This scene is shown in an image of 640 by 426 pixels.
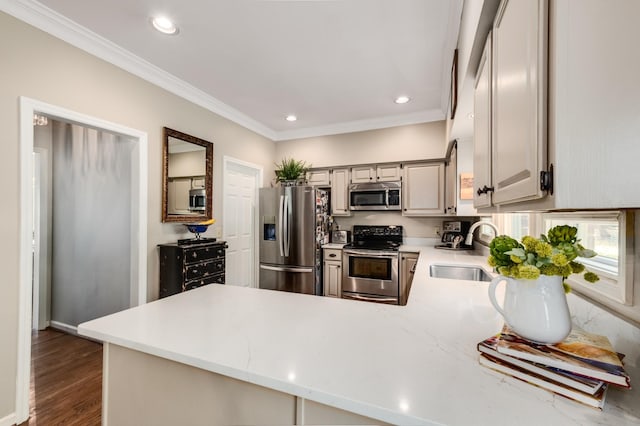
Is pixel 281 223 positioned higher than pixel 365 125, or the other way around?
pixel 365 125

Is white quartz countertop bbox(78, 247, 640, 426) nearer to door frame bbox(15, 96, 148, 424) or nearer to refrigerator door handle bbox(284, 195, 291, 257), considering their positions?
door frame bbox(15, 96, 148, 424)

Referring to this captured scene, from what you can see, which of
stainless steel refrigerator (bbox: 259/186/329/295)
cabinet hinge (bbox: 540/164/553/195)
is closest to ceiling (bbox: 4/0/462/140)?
stainless steel refrigerator (bbox: 259/186/329/295)

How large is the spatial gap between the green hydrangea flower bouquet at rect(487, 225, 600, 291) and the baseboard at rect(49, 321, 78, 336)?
4041 millimetres

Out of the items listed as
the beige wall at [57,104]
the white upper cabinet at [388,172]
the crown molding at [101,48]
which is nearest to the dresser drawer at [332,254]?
the white upper cabinet at [388,172]

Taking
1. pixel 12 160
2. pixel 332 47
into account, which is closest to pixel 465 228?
A: pixel 332 47

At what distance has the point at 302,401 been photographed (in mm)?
712

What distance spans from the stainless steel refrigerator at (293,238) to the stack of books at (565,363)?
2.98 meters

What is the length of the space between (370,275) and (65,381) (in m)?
3.03

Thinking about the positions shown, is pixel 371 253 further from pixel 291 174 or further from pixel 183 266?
pixel 183 266

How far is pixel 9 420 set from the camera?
1666 millimetres

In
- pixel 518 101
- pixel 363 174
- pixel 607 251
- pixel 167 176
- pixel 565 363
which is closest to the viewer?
pixel 565 363

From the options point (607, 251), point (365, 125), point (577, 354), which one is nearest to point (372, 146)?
point (365, 125)

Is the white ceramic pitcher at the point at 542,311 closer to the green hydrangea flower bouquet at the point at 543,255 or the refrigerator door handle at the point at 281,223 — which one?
the green hydrangea flower bouquet at the point at 543,255

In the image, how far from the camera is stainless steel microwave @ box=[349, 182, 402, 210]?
3.79 meters
